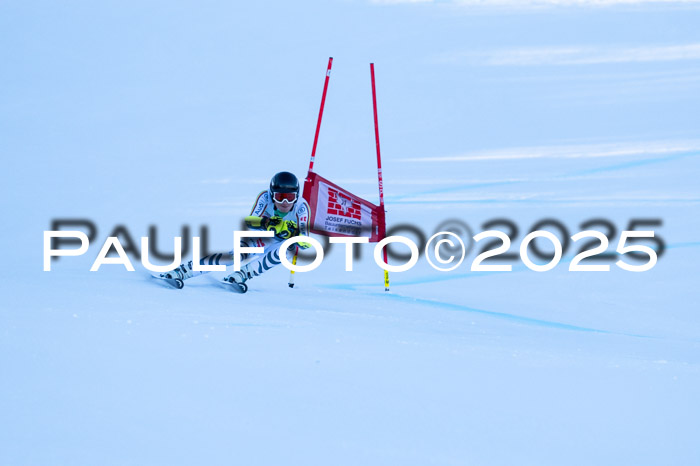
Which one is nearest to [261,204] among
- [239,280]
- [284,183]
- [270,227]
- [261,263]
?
[270,227]

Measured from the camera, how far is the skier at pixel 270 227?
18.4 ft

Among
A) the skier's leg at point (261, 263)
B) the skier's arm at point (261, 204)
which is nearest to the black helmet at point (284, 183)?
the skier's arm at point (261, 204)

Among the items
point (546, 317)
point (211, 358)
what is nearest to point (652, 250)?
point (546, 317)

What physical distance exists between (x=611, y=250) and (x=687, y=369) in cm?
346

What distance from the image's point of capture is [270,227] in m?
5.76

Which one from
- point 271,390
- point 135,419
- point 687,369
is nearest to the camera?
point 135,419

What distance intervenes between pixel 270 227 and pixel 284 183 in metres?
0.37

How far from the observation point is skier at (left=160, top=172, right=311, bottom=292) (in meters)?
5.62

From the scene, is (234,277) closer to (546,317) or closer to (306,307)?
(306,307)

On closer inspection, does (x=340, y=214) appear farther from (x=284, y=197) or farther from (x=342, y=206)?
(x=284, y=197)

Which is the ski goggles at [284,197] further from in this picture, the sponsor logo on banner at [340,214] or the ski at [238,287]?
the ski at [238,287]

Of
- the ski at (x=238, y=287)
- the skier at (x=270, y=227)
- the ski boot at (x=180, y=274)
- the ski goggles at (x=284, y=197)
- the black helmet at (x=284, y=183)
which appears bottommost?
the ski at (x=238, y=287)

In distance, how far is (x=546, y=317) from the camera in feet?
19.4

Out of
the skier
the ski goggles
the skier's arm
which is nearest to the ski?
the skier
